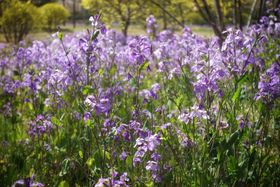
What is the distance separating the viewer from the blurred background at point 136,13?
6.16m

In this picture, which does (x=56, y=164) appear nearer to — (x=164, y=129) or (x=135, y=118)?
(x=135, y=118)

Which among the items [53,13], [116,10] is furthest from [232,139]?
[53,13]

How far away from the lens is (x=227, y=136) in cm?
259

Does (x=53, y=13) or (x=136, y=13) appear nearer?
(x=136, y=13)

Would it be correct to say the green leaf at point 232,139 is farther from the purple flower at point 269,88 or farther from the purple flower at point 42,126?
the purple flower at point 42,126

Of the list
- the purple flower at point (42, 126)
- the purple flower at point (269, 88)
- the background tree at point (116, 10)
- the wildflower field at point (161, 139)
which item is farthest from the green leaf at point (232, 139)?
the background tree at point (116, 10)

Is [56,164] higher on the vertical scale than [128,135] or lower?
lower

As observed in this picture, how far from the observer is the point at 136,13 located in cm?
2281

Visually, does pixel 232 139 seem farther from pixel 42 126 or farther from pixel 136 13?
pixel 136 13

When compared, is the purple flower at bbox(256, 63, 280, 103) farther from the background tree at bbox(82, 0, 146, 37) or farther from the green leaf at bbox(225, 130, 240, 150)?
the background tree at bbox(82, 0, 146, 37)

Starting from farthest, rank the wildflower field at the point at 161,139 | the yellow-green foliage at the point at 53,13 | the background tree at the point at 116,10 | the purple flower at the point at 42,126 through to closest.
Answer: the yellow-green foliage at the point at 53,13, the background tree at the point at 116,10, the purple flower at the point at 42,126, the wildflower field at the point at 161,139

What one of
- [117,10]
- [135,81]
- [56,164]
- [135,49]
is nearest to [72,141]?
[56,164]

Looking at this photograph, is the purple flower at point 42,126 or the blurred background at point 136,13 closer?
the purple flower at point 42,126

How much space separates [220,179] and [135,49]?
1.10 meters
